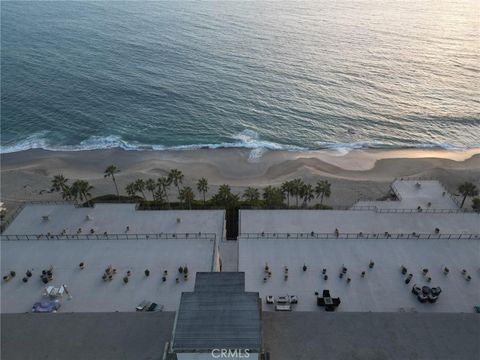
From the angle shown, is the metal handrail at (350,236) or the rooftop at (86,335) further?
the metal handrail at (350,236)

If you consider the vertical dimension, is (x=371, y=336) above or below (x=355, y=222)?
above

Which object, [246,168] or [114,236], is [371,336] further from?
[246,168]

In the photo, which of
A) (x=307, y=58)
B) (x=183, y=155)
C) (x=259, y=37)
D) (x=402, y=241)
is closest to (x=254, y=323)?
(x=402, y=241)

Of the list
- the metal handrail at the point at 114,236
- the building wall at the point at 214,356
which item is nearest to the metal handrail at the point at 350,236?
the metal handrail at the point at 114,236

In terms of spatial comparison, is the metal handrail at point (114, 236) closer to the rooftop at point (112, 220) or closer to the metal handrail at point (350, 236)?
the rooftop at point (112, 220)

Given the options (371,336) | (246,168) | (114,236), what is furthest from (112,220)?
(371,336)

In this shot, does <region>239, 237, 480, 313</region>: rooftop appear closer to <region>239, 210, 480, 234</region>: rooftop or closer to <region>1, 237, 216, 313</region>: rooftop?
<region>239, 210, 480, 234</region>: rooftop

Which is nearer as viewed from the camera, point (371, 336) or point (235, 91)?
point (371, 336)
